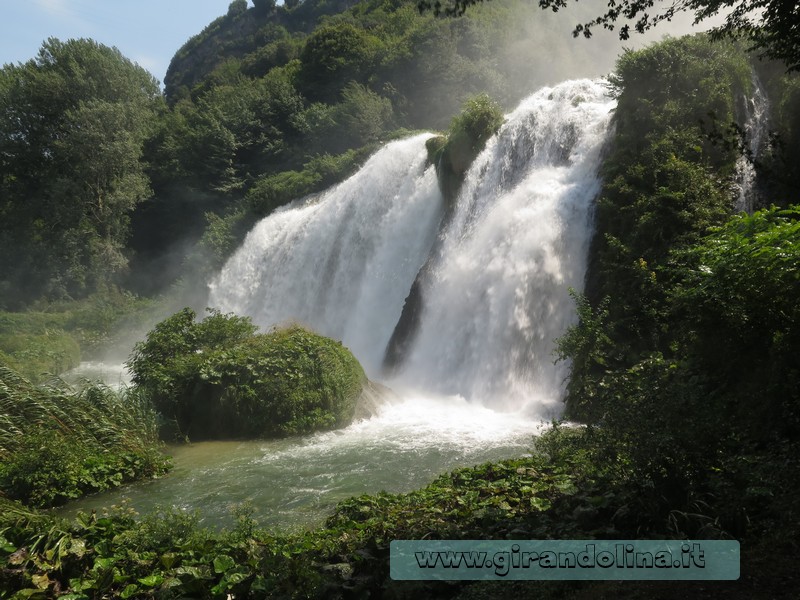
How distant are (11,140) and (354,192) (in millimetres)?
23158

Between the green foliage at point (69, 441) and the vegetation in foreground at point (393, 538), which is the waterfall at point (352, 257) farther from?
the vegetation in foreground at point (393, 538)

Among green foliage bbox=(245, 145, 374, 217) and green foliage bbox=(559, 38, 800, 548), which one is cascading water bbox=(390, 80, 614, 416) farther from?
green foliage bbox=(245, 145, 374, 217)

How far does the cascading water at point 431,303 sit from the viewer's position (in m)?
9.55

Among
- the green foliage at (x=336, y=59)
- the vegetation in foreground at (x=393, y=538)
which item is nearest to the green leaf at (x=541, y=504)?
the vegetation in foreground at (x=393, y=538)

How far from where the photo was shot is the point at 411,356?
16500 mm

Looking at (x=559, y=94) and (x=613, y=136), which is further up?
(x=559, y=94)

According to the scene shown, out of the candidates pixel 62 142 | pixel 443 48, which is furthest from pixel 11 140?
pixel 443 48

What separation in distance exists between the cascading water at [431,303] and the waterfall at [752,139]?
310 centimetres

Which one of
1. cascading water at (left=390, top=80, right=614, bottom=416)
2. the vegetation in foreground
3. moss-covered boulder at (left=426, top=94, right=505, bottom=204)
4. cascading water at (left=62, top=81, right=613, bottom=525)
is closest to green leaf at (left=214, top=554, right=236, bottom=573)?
the vegetation in foreground

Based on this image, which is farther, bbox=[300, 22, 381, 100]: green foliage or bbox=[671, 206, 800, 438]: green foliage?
bbox=[300, 22, 381, 100]: green foliage

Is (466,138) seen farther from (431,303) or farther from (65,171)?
(65,171)

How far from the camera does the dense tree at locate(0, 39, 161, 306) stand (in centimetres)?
3400

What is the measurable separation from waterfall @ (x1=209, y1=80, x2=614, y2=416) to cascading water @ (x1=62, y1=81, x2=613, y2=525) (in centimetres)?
5

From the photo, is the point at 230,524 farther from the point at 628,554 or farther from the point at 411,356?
the point at 411,356
